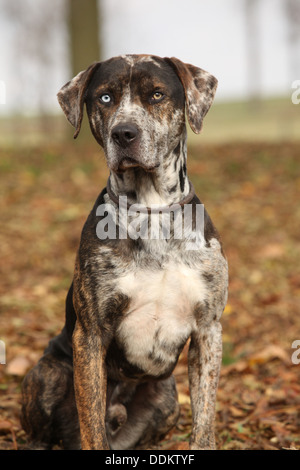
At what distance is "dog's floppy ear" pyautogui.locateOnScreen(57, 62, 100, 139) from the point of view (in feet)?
11.3

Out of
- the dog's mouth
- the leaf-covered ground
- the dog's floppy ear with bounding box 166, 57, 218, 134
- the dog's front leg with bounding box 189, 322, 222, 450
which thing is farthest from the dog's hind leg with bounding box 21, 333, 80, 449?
the dog's floppy ear with bounding box 166, 57, 218, 134

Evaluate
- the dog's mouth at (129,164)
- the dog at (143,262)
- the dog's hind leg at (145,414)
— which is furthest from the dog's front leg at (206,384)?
the dog's mouth at (129,164)

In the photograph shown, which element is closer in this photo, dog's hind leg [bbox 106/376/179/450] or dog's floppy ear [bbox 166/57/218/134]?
dog's floppy ear [bbox 166/57/218/134]

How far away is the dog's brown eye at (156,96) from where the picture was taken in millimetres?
3309

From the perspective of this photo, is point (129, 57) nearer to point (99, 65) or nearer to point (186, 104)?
point (99, 65)

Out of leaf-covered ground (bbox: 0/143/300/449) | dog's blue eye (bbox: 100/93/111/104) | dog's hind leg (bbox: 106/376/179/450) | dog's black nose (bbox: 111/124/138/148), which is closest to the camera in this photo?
dog's black nose (bbox: 111/124/138/148)

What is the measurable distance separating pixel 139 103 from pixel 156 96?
106mm

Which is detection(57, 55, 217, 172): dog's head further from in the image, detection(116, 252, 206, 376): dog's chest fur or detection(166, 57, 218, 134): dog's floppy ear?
detection(116, 252, 206, 376): dog's chest fur

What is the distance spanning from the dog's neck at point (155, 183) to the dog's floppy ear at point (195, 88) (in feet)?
0.47

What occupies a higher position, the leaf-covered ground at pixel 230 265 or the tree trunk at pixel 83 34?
the tree trunk at pixel 83 34

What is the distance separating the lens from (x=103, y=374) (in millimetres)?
3309

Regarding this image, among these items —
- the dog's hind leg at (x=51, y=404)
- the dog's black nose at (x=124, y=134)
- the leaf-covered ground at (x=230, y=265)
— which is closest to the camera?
the dog's black nose at (x=124, y=134)

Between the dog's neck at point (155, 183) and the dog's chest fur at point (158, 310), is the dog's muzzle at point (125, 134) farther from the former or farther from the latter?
the dog's chest fur at point (158, 310)

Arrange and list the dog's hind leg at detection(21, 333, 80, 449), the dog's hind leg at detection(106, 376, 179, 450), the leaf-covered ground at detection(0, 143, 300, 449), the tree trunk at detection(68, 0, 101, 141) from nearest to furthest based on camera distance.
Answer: the dog's hind leg at detection(21, 333, 80, 449), the dog's hind leg at detection(106, 376, 179, 450), the leaf-covered ground at detection(0, 143, 300, 449), the tree trunk at detection(68, 0, 101, 141)
